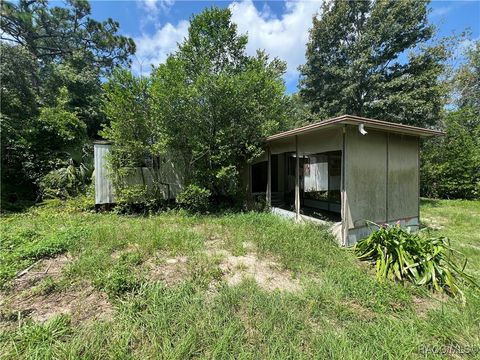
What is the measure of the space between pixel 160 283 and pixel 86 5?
19218 millimetres

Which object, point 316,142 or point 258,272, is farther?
point 316,142

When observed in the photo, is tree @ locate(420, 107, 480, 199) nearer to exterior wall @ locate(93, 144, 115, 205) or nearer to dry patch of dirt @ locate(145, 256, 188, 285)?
dry patch of dirt @ locate(145, 256, 188, 285)

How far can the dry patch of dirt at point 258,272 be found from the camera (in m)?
3.09

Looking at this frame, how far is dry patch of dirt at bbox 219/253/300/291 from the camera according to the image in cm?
309

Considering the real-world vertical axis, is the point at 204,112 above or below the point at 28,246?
above

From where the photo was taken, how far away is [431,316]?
2523 millimetres

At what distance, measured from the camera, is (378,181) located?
522cm

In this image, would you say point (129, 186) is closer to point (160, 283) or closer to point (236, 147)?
point (236, 147)

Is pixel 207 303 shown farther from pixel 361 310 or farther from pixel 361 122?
pixel 361 122

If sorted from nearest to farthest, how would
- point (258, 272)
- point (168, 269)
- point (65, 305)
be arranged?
point (65, 305), point (168, 269), point (258, 272)

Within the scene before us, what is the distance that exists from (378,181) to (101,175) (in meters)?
7.46

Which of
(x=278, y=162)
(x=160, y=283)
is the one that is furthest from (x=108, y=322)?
(x=278, y=162)

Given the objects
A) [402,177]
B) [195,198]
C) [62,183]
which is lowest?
[195,198]

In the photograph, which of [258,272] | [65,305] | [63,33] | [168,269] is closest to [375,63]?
[258,272]
